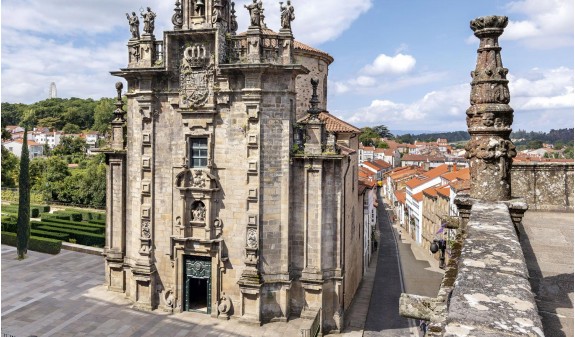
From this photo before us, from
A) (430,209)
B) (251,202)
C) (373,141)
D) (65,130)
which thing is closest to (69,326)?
(251,202)

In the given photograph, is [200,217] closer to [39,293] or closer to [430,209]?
[39,293]

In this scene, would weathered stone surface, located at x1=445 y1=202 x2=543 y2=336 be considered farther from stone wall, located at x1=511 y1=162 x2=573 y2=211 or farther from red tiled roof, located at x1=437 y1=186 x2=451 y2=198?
red tiled roof, located at x1=437 y1=186 x2=451 y2=198

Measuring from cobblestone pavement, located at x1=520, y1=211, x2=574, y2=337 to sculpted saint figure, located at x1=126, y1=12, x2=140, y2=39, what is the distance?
17.4 metres

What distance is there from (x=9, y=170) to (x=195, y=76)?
181ft

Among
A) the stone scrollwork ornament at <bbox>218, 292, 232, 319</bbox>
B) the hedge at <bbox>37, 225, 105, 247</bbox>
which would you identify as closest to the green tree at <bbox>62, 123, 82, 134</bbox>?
the hedge at <bbox>37, 225, 105, 247</bbox>

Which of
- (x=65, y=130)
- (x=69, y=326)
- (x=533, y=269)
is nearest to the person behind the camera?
(x=533, y=269)

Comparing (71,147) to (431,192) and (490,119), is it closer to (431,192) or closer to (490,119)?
(431,192)

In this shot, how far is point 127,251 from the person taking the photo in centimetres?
2077

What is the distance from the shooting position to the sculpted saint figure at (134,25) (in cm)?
1962

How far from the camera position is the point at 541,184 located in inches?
432

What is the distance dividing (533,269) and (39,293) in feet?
73.7

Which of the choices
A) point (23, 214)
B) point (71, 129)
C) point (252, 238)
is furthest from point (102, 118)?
point (252, 238)

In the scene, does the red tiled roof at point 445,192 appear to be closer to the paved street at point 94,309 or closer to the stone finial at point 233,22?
the paved street at point 94,309

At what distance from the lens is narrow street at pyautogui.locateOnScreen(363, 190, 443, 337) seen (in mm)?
19969
